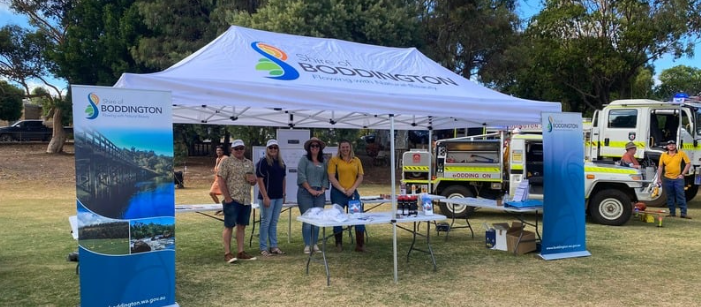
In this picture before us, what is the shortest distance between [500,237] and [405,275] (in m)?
1.95

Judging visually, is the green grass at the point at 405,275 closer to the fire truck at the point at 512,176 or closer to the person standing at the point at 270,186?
the person standing at the point at 270,186

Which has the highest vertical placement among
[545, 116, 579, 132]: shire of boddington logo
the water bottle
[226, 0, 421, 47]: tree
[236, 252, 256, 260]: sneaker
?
[226, 0, 421, 47]: tree

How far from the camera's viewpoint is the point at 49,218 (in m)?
9.66

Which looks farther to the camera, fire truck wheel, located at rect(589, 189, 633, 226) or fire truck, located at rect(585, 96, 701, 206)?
fire truck, located at rect(585, 96, 701, 206)

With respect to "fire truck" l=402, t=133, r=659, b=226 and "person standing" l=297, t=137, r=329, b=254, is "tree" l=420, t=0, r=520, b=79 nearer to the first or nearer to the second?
"fire truck" l=402, t=133, r=659, b=226

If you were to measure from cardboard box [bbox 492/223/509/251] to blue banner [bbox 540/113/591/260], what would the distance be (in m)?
0.58

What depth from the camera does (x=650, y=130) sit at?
36.6 feet

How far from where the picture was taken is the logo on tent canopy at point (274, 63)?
17.8ft

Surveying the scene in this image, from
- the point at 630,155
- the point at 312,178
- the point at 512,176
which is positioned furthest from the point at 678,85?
the point at 312,178

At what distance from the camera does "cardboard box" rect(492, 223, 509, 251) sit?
272 inches

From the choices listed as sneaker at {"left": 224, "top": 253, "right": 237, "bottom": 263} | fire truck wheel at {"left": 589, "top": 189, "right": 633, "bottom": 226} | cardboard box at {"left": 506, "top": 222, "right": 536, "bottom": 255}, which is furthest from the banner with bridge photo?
fire truck wheel at {"left": 589, "top": 189, "right": 633, "bottom": 226}

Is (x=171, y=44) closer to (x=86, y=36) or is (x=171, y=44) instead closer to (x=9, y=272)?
(x=86, y=36)

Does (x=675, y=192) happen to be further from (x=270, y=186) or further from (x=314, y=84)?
(x=314, y=84)

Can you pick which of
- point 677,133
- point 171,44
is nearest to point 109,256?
point 677,133
